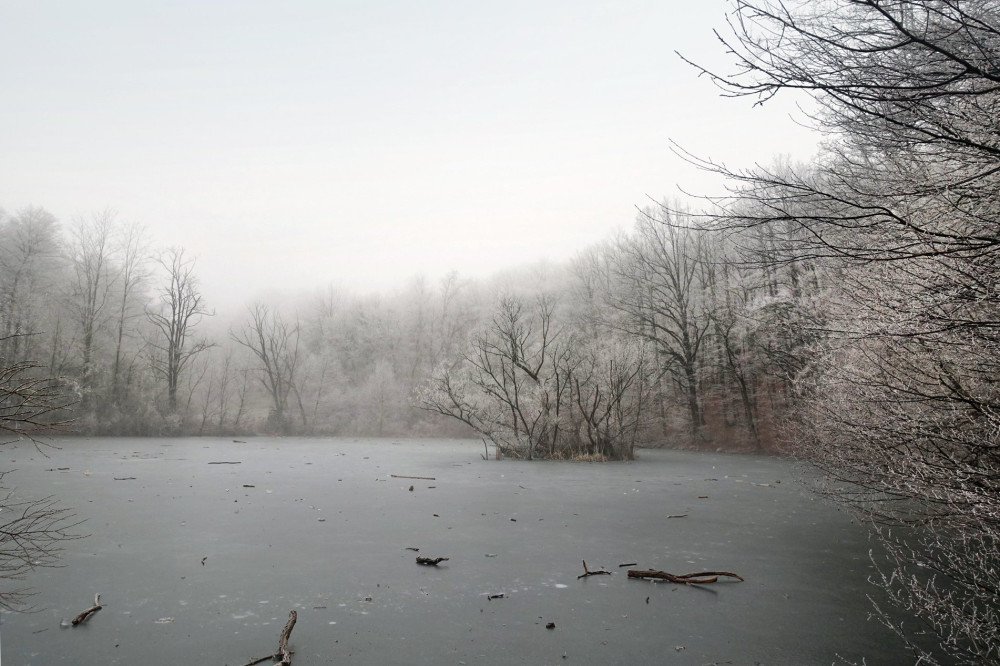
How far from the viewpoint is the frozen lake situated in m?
3.41

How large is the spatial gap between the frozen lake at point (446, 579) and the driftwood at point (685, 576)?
0.11 meters

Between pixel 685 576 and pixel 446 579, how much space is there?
6.65 feet

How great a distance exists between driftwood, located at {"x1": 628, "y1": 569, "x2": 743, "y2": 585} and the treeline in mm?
6469

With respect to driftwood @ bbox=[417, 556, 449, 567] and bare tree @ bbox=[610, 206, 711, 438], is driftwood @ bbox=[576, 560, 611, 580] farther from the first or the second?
bare tree @ bbox=[610, 206, 711, 438]

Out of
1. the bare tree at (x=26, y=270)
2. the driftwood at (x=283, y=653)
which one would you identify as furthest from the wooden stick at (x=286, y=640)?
the bare tree at (x=26, y=270)

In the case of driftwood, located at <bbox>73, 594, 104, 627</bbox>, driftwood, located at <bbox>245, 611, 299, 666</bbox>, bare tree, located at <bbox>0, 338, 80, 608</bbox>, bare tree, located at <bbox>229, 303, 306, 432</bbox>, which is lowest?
driftwood, located at <bbox>245, 611, 299, 666</bbox>

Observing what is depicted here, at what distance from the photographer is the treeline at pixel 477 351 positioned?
17.2 metres

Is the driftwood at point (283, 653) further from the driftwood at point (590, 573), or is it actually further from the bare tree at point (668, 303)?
the bare tree at point (668, 303)

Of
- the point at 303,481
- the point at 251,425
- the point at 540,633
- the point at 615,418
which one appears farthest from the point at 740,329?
the point at 251,425

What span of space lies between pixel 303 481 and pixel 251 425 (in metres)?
20.9

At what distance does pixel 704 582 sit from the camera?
4660 mm

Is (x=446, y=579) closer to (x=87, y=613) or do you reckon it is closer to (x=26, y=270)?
(x=87, y=613)

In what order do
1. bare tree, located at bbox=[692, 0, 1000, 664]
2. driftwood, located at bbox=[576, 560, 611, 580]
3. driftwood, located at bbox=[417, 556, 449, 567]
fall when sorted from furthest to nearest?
1. driftwood, located at bbox=[417, 556, 449, 567]
2. driftwood, located at bbox=[576, 560, 611, 580]
3. bare tree, located at bbox=[692, 0, 1000, 664]

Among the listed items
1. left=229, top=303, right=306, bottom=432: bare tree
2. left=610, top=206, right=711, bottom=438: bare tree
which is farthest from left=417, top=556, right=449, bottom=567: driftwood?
left=229, top=303, right=306, bottom=432: bare tree
